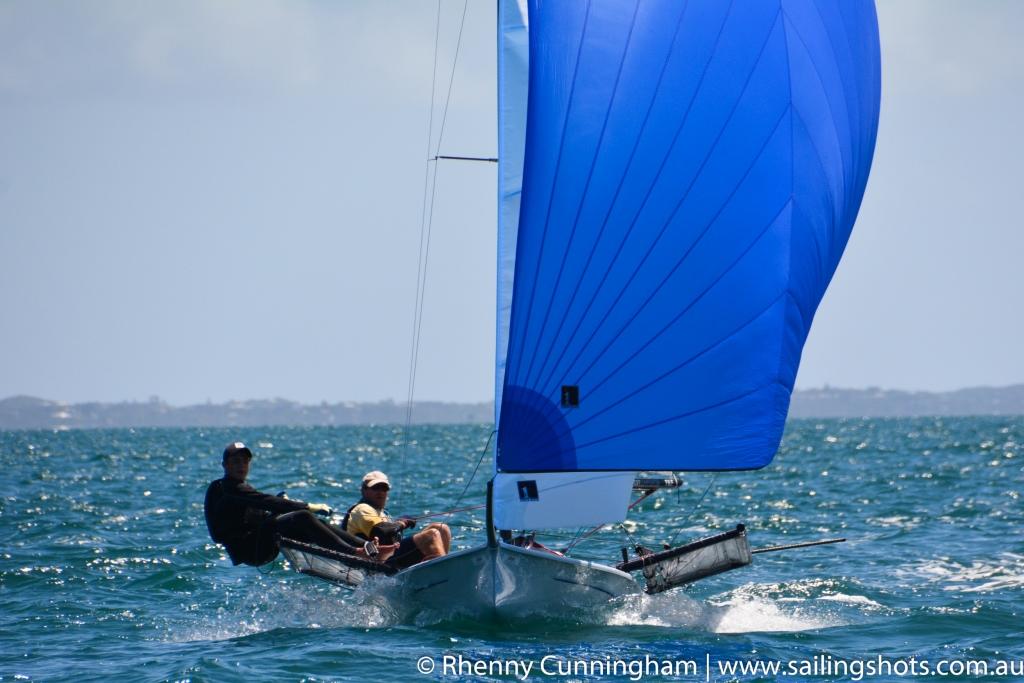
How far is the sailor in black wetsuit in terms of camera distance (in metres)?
10.0

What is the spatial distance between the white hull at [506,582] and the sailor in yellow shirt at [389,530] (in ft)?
1.00

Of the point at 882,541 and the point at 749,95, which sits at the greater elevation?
the point at 749,95

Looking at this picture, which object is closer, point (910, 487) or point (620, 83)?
point (620, 83)

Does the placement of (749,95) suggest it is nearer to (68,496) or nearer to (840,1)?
(840,1)

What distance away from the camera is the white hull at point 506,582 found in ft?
29.6

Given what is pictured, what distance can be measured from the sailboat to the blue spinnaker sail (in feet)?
0.04

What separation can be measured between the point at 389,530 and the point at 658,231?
9.70 ft

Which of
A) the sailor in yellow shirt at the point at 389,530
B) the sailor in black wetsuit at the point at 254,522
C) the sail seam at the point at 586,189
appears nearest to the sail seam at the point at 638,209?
the sail seam at the point at 586,189

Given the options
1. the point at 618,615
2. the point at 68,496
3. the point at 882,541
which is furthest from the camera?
the point at 68,496

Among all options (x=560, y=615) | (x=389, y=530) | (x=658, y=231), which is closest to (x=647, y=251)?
(x=658, y=231)

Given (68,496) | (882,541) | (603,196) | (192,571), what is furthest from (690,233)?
(68,496)

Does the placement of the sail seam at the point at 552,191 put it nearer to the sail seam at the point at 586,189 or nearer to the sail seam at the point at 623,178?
the sail seam at the point at 586,189

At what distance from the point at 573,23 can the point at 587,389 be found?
2333 millimetres

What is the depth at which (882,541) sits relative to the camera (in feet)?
50.0
